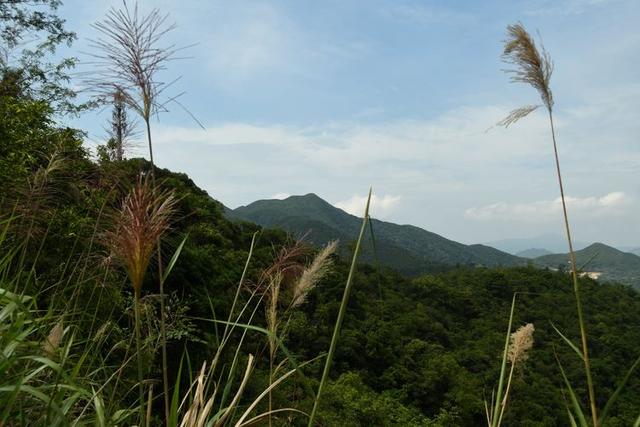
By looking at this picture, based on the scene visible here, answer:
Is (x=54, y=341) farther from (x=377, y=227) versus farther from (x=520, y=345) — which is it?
(x=377, y=227)

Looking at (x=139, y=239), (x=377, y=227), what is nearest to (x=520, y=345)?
(x=139, y=239)

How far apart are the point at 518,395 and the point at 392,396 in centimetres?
782

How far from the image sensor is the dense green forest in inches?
51.8

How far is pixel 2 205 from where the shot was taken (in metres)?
2.13

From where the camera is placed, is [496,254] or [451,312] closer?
[451,312]

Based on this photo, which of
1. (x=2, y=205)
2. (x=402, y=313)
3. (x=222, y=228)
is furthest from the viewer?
(x=402, y=313)

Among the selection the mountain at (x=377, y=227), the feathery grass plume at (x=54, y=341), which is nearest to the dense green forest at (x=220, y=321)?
the feathery grass plume at (x=54, y=341)

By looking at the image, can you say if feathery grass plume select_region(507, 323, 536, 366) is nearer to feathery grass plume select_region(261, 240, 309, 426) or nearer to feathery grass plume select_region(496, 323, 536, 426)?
feathery grass plume select_region(496, 323, 536, 426)

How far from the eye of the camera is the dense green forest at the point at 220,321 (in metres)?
1.32

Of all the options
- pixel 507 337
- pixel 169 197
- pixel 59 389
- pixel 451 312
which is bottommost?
pixel 451 312

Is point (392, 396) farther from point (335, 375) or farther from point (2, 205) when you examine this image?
point (2, 205)

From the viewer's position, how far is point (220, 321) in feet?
3.62

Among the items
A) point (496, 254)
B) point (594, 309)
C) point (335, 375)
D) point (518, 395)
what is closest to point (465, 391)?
point (518, 395)

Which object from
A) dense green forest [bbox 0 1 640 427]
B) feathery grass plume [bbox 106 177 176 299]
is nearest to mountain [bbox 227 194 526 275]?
dense green forest [bbox 0 1 640 427]
